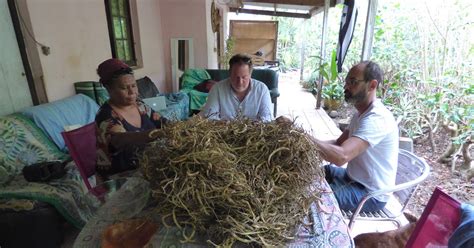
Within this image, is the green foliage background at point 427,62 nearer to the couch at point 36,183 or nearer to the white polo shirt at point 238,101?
the white polo shirt at point 238,101

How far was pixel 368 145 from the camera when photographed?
4.57 ft

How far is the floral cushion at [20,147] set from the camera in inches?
76.7

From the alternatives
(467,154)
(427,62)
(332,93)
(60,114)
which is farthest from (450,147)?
(60,114)

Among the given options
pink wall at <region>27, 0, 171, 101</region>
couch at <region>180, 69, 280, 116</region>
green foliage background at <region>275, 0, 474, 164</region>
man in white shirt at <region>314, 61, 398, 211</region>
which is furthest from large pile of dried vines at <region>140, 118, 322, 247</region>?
couch at <region>180, 69, 280, 116</region>

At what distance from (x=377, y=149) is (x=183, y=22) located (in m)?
4.71

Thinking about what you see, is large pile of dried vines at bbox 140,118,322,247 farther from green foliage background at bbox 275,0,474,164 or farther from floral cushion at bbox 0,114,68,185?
green foliage background at bbox 275,0,474,164

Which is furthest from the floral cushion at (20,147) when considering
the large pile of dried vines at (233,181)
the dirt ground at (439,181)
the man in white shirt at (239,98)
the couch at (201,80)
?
the dirt ground at (439,181)

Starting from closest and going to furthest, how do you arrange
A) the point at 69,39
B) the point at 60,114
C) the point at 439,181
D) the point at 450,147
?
the point at 60,114 → the point at 69,39 → the point at 439,181 → the point at 450,147

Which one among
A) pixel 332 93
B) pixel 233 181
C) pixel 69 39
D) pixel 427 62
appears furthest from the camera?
pixel 332 93

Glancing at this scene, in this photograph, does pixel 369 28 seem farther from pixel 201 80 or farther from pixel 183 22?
pixel 183 22

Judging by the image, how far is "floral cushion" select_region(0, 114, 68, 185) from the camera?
76.7 inches

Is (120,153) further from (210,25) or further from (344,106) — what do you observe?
(344,106)

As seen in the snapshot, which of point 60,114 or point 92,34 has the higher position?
point 92,34

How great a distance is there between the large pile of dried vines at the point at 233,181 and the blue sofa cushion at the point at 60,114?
6.67ft
